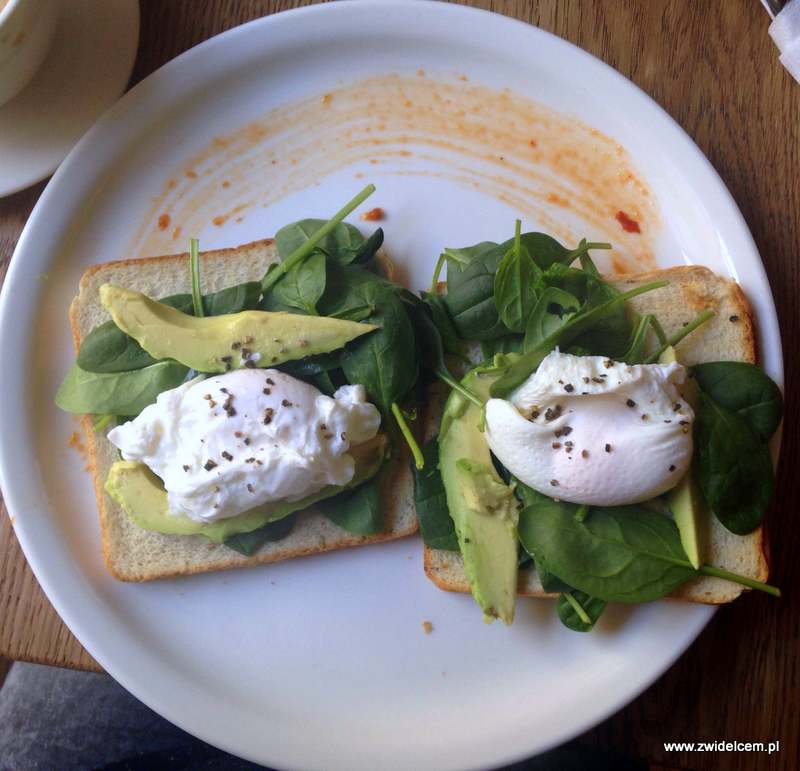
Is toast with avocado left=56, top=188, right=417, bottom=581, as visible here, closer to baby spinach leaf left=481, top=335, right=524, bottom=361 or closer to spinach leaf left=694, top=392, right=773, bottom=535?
baby spinach leaf left=481, top=335, right=524, bottom=361

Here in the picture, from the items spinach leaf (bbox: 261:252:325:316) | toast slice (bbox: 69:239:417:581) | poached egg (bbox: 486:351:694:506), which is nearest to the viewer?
poached egg (bbox: 486:351:694:506)

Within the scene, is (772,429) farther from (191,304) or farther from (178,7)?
(178,7)

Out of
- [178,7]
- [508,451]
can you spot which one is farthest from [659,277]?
[178,7]

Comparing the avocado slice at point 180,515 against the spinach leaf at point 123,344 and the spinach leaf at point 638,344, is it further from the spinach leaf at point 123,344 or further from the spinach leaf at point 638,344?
the spinach leaf at point 638,344

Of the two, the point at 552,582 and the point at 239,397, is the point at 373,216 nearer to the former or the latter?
the point at 239,397

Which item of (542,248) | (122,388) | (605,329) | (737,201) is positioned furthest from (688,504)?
(122,388)

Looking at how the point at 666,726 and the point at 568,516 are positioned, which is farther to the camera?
the point at 666,726

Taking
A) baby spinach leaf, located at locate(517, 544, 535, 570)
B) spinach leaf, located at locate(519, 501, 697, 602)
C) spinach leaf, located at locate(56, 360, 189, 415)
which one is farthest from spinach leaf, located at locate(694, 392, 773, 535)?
spinach leaf, located at locate(56, 360, 189, 415)
